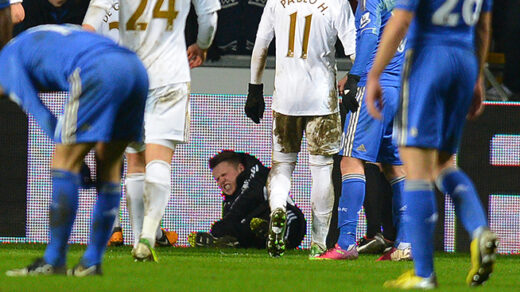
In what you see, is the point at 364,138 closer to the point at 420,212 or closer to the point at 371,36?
the point at 371,36

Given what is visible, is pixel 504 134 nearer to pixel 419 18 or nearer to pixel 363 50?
pixel 363 50

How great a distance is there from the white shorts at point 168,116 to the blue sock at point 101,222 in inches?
63.4

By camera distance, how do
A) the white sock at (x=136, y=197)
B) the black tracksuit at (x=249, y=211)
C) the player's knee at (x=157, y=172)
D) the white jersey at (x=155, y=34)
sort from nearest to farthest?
the player's knee at (x=157, y=172), the white jersey at (x=155, y=34), the white sock at (x=136, y=197), the black tracksuit at (x=249, y=211)

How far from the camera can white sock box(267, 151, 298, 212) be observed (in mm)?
7207

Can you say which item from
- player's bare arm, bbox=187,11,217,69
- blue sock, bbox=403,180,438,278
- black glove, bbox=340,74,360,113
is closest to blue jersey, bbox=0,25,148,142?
blue sock, bbox=403,180,438,278

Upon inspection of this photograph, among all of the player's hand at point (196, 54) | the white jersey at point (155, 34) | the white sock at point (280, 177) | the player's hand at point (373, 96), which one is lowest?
the white sock at point (280, 177)

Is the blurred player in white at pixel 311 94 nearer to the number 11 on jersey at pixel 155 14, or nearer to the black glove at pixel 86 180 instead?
the number 11 on jersey at pixel 155 14

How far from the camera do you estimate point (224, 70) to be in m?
9.60

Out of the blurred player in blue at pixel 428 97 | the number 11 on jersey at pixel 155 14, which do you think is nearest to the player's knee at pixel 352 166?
the number 11 on jersey at pixel 155 14

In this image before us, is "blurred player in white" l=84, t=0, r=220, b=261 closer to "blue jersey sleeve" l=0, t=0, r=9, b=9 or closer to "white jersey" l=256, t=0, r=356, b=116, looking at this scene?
"blue jersey sleeve" l=0, t=0, r=9, b=9

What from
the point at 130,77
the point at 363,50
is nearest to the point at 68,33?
the point at 130,77

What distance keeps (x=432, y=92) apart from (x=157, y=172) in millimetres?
2254

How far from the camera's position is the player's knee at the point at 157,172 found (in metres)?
6.13

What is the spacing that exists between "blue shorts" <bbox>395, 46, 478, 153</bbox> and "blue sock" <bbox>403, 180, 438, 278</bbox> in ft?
0.56
